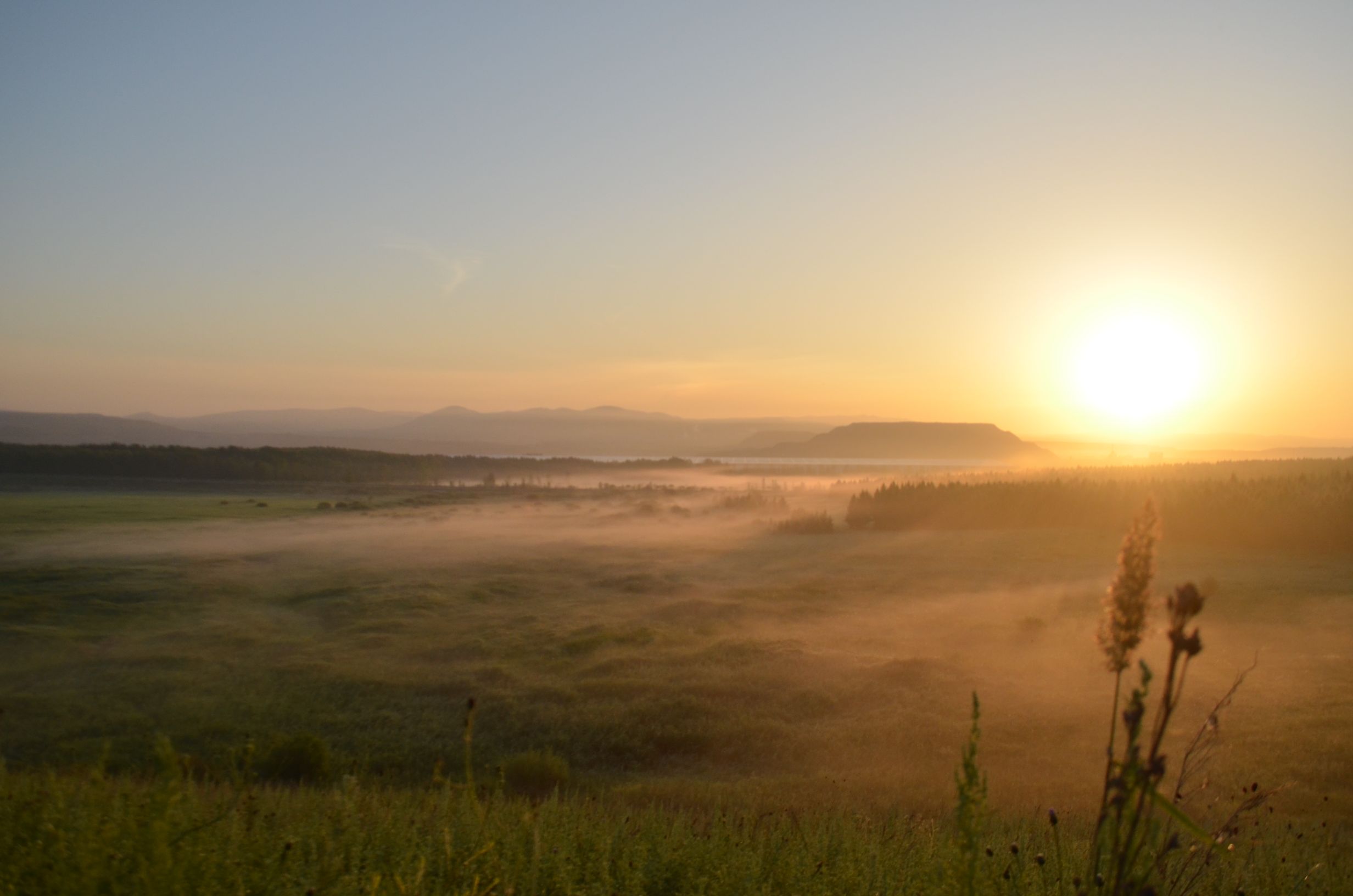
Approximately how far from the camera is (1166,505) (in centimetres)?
2166

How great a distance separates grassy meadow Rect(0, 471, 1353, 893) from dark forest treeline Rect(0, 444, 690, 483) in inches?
1278

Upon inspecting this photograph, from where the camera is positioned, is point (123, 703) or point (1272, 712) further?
point (123, 703)

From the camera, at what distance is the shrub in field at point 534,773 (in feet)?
26.6

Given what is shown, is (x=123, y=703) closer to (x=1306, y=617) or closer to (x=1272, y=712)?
(x=1272, y=712)

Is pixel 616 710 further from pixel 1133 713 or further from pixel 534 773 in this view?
pixel 1133 713

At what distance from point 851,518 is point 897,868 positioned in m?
27.4

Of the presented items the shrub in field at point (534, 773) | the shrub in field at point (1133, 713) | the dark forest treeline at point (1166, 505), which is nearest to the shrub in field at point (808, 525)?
the dark forest treeline at point (1166, 505)

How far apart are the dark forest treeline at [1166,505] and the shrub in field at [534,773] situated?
10.9 meters

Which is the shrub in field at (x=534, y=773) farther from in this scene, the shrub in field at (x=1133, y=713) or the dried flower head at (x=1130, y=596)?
the dried flower head at (x=1130, y=596)

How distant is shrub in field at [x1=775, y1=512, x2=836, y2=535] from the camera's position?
2919cm

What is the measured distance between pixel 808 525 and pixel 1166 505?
36.4 feet

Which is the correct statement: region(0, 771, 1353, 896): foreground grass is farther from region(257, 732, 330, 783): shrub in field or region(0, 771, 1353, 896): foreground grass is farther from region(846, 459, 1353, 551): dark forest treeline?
region(846, 459, 1353, 551): dark forest treeline

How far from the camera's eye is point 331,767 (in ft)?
28.2

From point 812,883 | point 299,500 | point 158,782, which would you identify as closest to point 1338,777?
point 812,883
